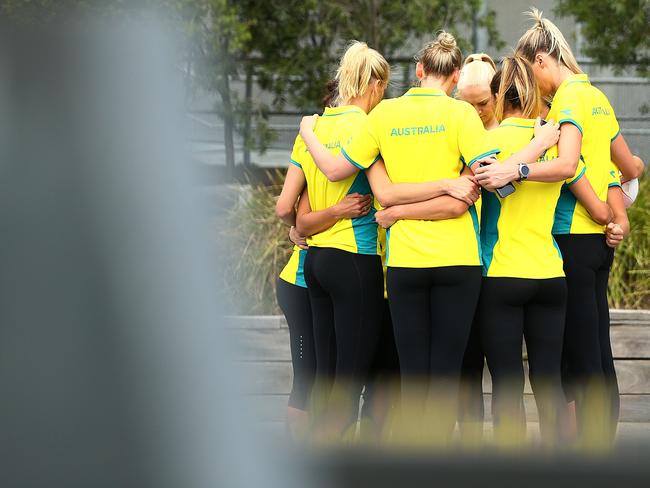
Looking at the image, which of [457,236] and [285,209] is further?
[285,209]

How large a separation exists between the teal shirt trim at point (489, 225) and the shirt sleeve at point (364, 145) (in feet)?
1.38

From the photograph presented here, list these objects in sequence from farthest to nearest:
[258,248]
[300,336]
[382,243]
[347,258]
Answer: [258,248] → [300,336] → [382,243] → [347,258]

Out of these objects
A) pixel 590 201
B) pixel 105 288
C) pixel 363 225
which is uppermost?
pixel 105 288

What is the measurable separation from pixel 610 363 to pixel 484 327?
0.66 meters

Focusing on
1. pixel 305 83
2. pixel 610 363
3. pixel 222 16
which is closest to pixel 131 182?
pixel 610 363

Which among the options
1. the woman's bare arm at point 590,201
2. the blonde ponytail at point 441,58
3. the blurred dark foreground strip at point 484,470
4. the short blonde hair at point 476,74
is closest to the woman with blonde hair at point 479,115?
the short blonde hair at point 476,74

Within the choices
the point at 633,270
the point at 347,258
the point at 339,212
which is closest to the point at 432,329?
the point at 347,258

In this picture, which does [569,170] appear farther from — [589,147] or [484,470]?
[484,470]

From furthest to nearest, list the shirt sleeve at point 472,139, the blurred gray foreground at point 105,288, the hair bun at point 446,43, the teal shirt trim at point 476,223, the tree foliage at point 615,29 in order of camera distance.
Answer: the tree foliage at point 615,29
the hair bun at point 446,43
the teal shirt trim at point 476,223
the shirt sleeve at point 472,139
the blurred gray foreground at point 105,288

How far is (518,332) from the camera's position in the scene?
139 inches

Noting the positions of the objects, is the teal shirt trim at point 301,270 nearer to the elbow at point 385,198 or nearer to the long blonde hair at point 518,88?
the elbow at point 385,198

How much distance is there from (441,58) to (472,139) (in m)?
0.37

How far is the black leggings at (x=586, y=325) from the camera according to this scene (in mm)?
3678

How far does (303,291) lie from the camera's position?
392 cm
